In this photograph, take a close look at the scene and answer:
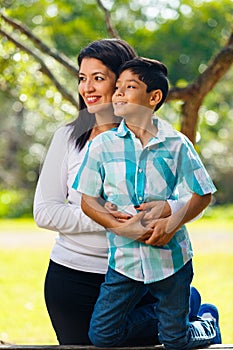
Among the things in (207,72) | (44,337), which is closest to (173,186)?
(207,72)

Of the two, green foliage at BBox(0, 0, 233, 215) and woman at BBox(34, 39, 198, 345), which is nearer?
woman at BBox(34, 39, 198, 345)

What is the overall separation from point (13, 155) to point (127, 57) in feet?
54.3

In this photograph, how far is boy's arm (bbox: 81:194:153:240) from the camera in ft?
5.89

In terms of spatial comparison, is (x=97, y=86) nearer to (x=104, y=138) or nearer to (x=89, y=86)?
(x=89, y=86)

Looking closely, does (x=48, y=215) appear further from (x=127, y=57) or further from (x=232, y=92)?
(x=232, y=92)

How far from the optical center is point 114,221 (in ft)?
5.97

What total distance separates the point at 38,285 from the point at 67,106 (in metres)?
3.04

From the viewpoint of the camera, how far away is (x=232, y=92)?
20.7 meters

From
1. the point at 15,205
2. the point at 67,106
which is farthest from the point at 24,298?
the point at 15,205

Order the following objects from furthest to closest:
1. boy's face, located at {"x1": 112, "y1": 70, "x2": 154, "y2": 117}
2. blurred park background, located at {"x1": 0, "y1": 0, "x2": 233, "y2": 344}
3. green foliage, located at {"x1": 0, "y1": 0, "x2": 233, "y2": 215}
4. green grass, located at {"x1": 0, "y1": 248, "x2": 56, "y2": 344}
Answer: green foliage, located at {"x1": 0, "y1": 0, "x2": 233, "y2": 215} < green grass, located at {"x1": 0, "y1": 248, "x2": 56, "y2": 344} < blurred park background, located at {"x1": 0, "y1": 0, "x2": 233, "y2": 344} < boy's face, located at {"x1": 112, "y1": 70, "x2": 154, "y2": 117}

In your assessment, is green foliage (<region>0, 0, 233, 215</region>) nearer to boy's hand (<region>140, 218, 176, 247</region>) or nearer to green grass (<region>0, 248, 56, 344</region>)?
green grass (<region>0, 248, 56, 344</region>)

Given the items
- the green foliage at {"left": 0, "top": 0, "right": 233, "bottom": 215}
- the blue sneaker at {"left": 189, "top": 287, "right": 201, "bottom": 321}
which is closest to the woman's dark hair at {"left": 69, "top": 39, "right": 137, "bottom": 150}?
the blue sneaker at {"left": 189, "top": 287, "right": 201, "bottom": 321}

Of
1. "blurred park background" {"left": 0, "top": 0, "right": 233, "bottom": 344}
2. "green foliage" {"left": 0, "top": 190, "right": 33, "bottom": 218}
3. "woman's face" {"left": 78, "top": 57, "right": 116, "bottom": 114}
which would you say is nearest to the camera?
"woman's face" {"left": 78, "top": 57, "right": 116, "bottom": 114}

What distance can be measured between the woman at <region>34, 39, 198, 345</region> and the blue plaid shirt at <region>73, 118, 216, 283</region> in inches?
8.5
